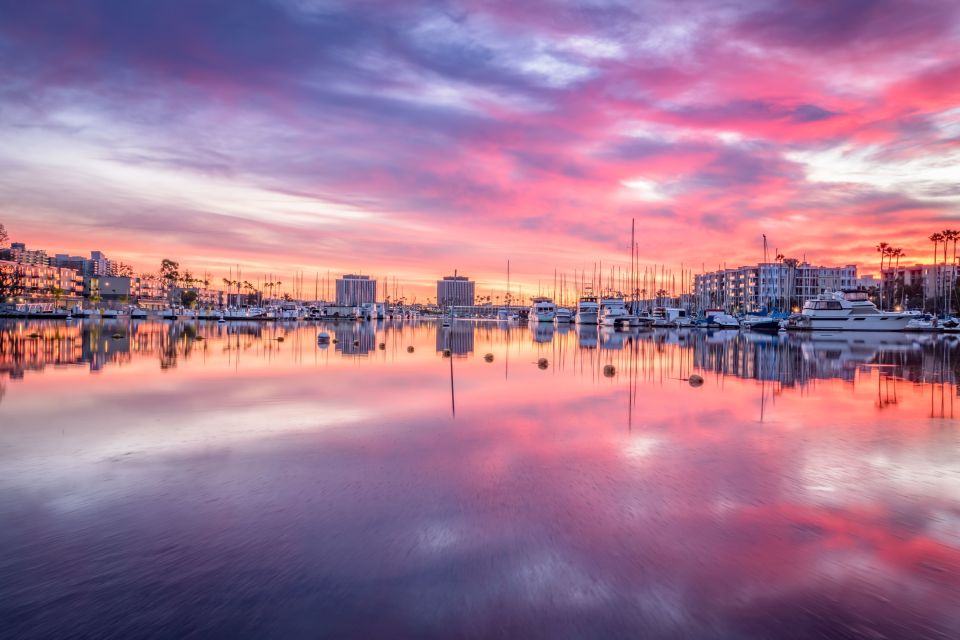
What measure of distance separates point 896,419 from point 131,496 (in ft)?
72.2

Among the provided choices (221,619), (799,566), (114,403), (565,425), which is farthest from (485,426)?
(114,403)

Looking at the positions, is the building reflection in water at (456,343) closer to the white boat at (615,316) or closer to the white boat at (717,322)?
the white boat at (615,316)

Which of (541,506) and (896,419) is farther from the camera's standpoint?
(896,419)

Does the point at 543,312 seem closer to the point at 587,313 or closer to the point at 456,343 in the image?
the point at 587,313

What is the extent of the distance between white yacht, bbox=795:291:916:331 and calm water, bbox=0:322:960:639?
85.3 meters

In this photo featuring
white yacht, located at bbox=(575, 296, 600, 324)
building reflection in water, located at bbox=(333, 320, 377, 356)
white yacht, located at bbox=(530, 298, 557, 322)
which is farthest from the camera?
white yacht, located at bbox=(530, 298, 557, 322)

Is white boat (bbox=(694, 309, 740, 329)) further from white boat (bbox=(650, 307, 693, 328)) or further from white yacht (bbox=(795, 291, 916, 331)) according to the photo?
white yacht (bbox=(795, 291, 916, 331))

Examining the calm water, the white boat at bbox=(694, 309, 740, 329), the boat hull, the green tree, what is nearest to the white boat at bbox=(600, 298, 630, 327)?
the white boat at bbox=(694, 309, 740, 329)

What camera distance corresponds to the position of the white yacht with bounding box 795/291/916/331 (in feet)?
307

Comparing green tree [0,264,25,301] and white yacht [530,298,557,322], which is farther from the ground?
green tree [0,264,25,301]

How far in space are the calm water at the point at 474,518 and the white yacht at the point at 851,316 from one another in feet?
280

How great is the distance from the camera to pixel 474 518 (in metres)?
9.27

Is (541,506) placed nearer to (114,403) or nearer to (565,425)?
(565,425)

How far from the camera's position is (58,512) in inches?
367
